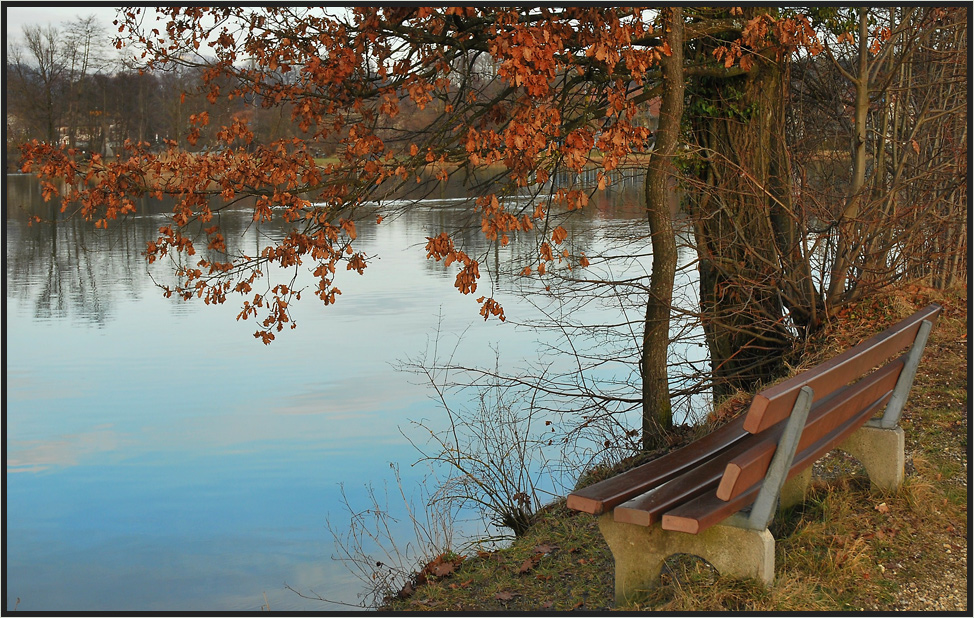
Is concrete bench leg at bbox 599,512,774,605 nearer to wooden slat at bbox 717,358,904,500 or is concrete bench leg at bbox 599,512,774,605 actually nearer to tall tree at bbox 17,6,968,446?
wooden slat at bbox 717,358,904,500

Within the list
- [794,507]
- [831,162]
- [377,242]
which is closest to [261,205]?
[794,507]

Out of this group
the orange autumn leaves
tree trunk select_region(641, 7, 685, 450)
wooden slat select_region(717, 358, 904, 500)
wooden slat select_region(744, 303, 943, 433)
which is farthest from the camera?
tree trunk select_region(641, 7, 685, 450)

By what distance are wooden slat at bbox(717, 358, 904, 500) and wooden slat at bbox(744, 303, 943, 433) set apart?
0.18 metres

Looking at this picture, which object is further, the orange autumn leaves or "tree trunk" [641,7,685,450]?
"tree trunk" [641,7,685,450]

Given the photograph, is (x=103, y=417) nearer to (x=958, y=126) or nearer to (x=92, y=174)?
(x=92, y=174)

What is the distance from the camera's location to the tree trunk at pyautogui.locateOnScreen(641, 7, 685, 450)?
718 cm

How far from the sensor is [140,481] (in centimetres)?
963

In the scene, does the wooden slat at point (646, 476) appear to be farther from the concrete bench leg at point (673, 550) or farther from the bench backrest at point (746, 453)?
the concrete bench leg at point (673, 550)

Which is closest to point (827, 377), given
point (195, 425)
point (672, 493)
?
point (672, 493)

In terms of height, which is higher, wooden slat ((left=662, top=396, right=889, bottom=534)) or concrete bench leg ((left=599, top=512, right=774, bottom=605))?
wooden slat ((left=662, top=396, right=889, bottom=534))

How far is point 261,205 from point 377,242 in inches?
860

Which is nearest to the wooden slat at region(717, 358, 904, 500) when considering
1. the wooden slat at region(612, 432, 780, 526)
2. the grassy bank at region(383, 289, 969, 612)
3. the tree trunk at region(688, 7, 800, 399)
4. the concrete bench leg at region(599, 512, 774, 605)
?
the wooden slat at region(612, 432, 780, 526)

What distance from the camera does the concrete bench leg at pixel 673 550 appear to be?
138 inches

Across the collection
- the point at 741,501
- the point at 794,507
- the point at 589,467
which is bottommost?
the point at 589,467
